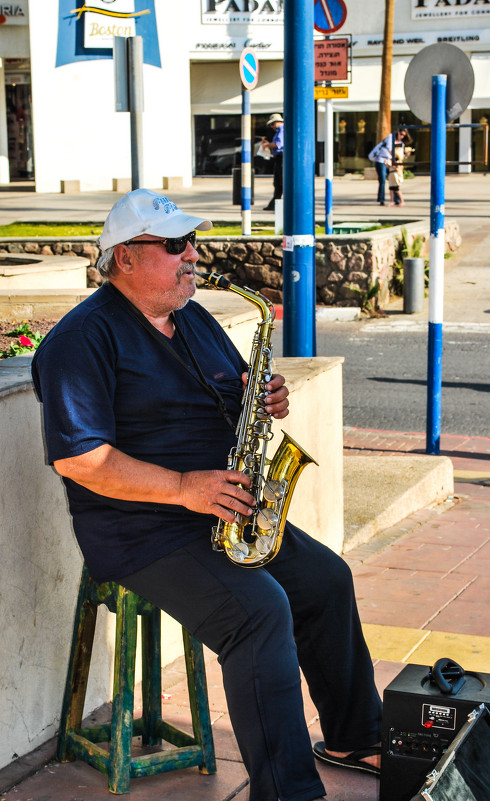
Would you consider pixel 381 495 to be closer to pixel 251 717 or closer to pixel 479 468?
pixel 479 468

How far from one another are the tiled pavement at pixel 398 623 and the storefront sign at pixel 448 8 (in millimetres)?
28844

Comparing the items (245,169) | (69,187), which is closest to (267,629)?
(245,169)

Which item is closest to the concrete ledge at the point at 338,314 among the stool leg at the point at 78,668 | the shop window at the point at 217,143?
the stool leg at the point at 78,668

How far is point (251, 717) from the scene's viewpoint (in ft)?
9.06

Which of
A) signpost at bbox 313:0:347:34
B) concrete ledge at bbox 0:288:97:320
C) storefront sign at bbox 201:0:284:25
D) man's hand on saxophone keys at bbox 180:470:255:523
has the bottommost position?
man's hand on saxophone keys at bbox 180:470:255:523

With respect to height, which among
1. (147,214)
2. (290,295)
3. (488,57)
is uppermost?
(488,57)

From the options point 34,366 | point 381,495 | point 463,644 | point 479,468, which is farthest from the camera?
point 479,468

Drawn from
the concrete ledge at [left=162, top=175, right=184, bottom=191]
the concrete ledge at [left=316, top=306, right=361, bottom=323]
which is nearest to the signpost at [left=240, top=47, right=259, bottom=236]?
the concrete ledge at [left=316, top=306, right=361, bottom=323]

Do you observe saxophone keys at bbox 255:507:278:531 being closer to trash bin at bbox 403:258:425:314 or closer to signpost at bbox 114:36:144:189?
signpost at bbox 114:36:144:189

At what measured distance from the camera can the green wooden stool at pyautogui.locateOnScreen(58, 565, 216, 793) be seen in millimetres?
3014

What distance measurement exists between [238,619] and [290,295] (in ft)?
9.68

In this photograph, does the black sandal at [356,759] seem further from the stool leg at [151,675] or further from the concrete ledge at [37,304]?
the concrete ledge at [37,304]

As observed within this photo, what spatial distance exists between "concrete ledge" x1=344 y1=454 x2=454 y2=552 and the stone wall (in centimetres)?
672

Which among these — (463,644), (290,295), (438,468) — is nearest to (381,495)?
(438,468)
